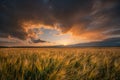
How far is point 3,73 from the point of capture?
93.4 inches

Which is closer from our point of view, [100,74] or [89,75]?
[89,75]

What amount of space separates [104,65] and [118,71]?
52 cm

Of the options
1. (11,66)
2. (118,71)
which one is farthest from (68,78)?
(118,71)

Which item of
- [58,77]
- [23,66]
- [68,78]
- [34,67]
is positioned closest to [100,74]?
[68,78]

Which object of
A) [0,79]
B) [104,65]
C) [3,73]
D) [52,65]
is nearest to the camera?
[0,79]

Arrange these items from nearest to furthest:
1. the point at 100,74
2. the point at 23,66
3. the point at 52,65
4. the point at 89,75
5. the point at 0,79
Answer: the point at 0,79 → the point at 23,66 → the point at 89,75 → the point at 52,65 → the point at 100,74

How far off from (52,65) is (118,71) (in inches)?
67.8

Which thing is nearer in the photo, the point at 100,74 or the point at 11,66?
the point at 11,66

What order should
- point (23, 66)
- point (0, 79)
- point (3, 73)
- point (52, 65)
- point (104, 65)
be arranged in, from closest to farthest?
point (0, 79) < point (3, 73) < point (23, 66) < point (52, 65) < point (104, 65)

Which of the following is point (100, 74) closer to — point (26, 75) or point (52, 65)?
point (52, 65)

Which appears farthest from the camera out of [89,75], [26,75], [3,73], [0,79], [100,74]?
[100,74]

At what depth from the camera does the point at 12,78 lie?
2281 millimetres

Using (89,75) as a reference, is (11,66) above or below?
above

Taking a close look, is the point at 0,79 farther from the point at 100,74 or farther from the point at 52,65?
the point at 100,74
